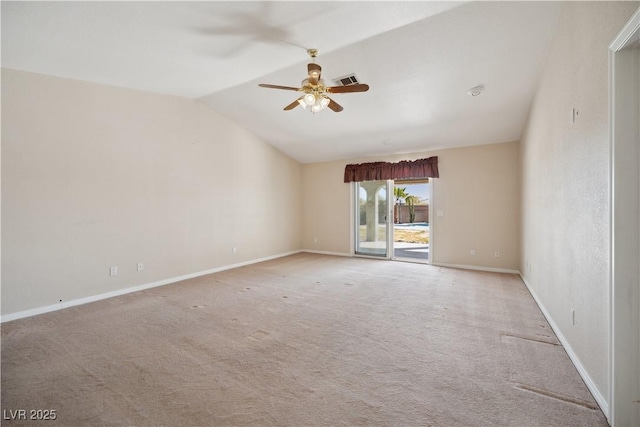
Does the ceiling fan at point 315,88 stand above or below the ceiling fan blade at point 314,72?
below

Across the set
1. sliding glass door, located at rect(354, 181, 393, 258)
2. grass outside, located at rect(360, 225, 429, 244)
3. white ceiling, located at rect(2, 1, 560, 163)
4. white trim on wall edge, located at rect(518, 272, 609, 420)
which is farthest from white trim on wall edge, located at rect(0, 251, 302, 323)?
grass outside, located at rect(360, 225, 429, 244)

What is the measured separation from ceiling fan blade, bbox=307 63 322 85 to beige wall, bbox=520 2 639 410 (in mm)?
1986

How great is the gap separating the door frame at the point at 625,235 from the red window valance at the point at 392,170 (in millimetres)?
4092

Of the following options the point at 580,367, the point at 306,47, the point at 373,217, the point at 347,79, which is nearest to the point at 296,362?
the point at 580,367

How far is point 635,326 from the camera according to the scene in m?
1.36

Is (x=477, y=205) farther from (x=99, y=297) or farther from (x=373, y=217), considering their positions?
(x=99, y=297)

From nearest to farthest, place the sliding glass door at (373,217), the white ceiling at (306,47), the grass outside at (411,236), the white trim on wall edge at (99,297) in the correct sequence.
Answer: the white ceiling at (306,47), the white trim on wall edge at (99,297), the sliding glass door at (373,217), the grass outside at (411,236)

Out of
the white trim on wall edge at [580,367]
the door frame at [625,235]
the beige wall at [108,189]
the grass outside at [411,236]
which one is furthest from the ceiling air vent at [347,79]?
the grass outside at [411,236]

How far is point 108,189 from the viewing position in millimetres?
3602

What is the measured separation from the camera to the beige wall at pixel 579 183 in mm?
1567

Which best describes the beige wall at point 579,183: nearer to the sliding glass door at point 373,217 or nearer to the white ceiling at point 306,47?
the white ceiling at point 306,47

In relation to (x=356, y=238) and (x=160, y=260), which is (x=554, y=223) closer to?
(x=356, y=238)

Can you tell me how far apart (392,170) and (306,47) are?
362cm

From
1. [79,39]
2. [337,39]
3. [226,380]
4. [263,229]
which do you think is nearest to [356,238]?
[263,229]
